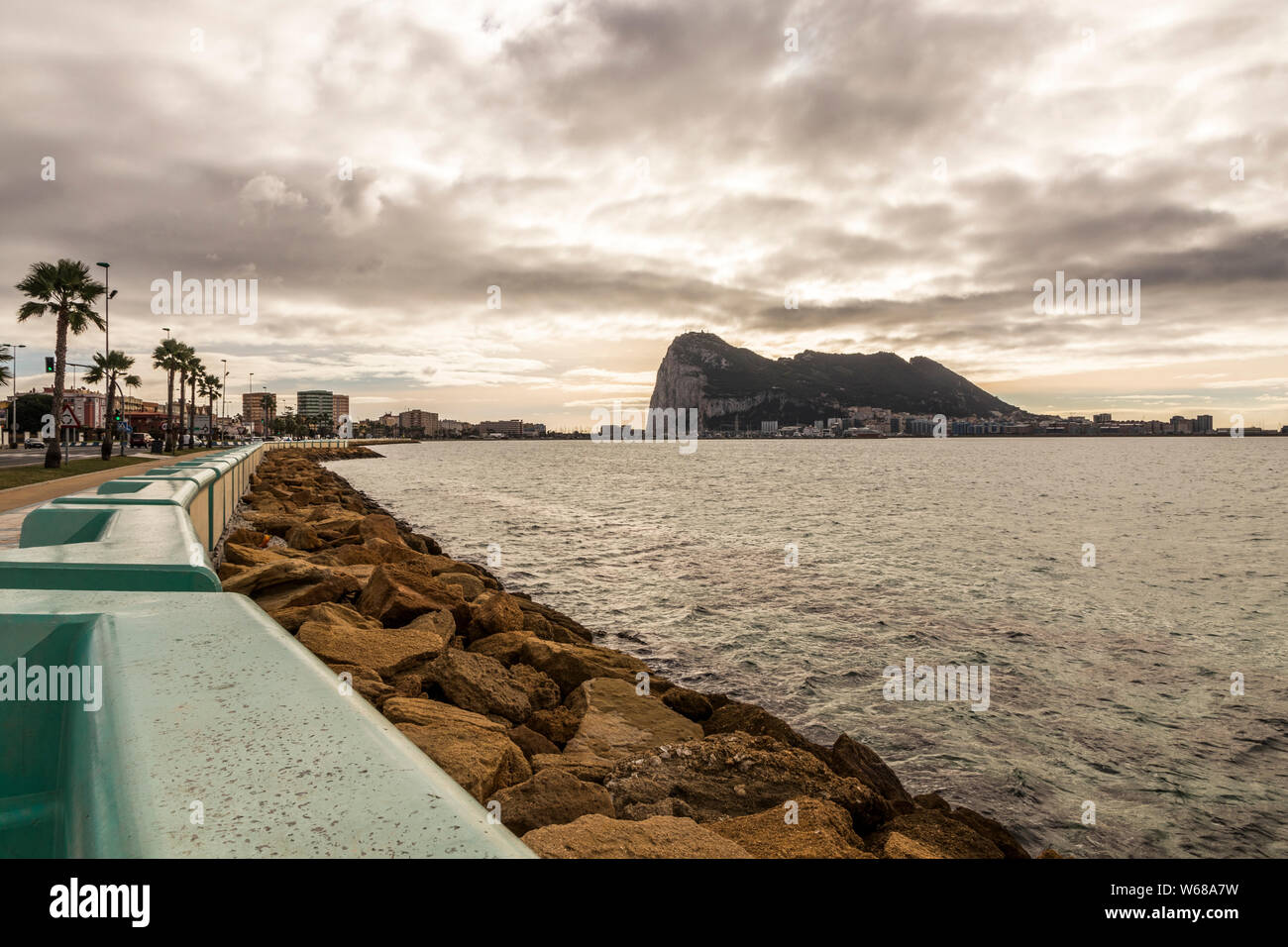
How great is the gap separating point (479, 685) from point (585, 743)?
113 centimetres

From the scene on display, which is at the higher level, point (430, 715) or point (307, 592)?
point (307, 592)

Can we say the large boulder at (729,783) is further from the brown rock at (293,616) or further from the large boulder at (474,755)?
the brown rock at (293,616)

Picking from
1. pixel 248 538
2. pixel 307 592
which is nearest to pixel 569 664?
pixel 307 592

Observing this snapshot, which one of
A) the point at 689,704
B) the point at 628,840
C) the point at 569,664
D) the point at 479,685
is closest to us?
the point at 628,840

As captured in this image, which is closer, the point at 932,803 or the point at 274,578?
the point at 932,803

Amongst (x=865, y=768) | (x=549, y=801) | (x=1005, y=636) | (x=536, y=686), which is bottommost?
(x=1005, y=636)

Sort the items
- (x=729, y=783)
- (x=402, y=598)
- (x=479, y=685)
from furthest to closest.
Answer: (x=402, y=598) → (x=479, y=685) → (x=729, y=783)

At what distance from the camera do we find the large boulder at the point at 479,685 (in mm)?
6500

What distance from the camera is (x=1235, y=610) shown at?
15383 mm

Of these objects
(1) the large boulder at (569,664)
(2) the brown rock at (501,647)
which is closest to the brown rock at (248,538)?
(2) the brown rock at (501,647)

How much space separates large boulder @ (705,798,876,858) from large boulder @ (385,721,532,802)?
1381 mm

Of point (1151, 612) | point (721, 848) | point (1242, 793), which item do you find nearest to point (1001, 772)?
point (1242, 793)

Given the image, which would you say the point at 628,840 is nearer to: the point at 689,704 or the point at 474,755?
the point at 474,755

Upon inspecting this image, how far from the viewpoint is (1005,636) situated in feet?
42.4
